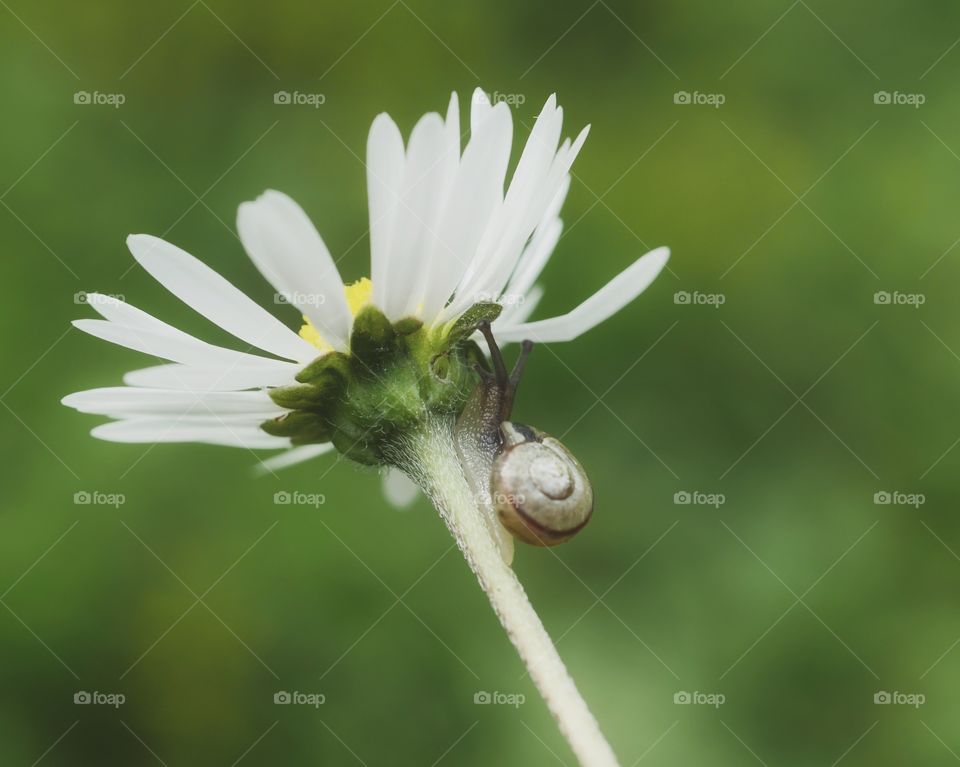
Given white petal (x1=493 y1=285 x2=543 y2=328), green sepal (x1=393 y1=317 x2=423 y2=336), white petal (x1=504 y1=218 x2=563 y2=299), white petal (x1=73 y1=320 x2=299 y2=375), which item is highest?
white petal (x1=504 y1=218 x2=563 y2=299)

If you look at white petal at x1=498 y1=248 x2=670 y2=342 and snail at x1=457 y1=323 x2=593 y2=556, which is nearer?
snail at x1=457 y1=323 x2=593 y2=556

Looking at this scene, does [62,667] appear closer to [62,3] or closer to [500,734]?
[500,734]

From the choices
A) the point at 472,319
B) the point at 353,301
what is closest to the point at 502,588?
the point at 472,319

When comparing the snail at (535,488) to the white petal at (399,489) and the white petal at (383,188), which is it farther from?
the white petal at (399,489)

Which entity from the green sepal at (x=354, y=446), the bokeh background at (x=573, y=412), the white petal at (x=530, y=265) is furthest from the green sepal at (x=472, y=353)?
the bokeh background at (x=573, y=412)

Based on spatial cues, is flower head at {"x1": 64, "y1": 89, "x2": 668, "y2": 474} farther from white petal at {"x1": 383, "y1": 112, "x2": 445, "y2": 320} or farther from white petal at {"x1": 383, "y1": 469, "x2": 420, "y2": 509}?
white petal at {"x1": 383, "y1": 469, "x2": 420, "y2": 509}

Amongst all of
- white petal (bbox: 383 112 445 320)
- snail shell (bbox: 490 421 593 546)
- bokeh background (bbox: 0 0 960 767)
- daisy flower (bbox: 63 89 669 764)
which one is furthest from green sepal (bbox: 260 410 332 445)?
bokeh background (bbox: 0 0 960 767)
